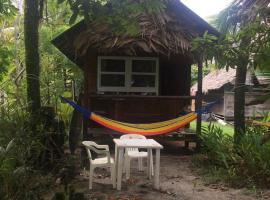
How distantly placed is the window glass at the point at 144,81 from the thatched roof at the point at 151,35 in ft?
3.79

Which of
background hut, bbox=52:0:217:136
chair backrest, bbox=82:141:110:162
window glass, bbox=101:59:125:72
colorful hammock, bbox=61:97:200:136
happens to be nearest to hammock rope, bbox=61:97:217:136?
colorful hammock, bbox=61:97:200:136

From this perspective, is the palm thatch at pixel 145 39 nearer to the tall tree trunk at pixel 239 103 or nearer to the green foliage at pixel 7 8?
the tall tree trunk at pixel 239 103

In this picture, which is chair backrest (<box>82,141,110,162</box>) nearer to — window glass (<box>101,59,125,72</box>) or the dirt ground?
the dirt ground

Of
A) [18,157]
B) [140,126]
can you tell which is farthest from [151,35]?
[18,157]

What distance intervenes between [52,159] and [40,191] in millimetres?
1030

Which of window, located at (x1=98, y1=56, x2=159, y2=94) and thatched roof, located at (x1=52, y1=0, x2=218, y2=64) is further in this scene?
window, located at (x1=98, y1=56, x2=159, y2=94)

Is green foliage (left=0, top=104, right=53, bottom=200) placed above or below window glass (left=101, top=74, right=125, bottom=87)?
below

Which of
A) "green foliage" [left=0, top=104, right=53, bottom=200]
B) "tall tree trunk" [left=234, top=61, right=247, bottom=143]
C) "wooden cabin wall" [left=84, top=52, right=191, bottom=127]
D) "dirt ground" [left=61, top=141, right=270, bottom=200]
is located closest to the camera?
"green foliage" [left=0, top=104, right=53, bottom=200]

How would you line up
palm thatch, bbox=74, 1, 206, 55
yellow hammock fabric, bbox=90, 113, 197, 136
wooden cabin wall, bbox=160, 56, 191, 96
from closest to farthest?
yellow hammock fabric, bbox=90, 113, 197, 136
palm thatch, bbox=74, 1, 206, 55
wooden cabin wall, bbox=160, 56, 191, 96

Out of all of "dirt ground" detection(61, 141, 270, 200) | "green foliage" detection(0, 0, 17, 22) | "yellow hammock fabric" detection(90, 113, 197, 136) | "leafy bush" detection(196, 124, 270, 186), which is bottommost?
"dirt ground" detection(61, 141, 270, 200)

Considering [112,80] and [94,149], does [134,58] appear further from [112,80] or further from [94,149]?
[94,149]

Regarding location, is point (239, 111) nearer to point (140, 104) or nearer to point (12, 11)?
point (140, 104)

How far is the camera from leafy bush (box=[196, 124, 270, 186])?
5379mm

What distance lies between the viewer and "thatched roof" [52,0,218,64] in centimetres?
734
